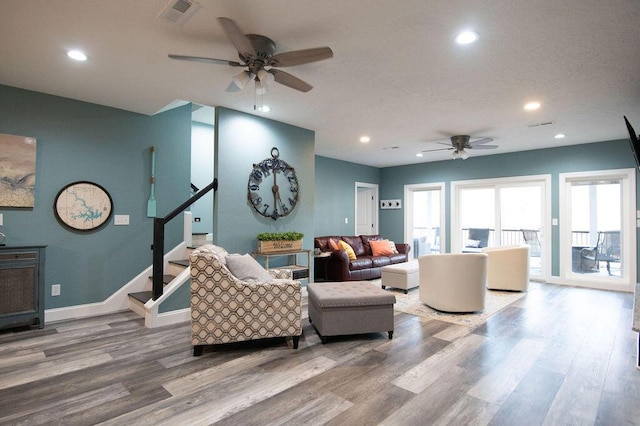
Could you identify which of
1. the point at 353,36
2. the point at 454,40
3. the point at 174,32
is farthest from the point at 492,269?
the point at 174,32

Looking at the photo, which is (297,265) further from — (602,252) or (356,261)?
(602,252)

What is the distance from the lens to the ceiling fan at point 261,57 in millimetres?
2365

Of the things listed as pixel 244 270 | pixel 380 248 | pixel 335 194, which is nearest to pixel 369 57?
pixel 244 270

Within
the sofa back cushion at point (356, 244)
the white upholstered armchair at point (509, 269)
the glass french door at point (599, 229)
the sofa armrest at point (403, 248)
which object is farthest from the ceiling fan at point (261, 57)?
the glass french door at point (599, 229)

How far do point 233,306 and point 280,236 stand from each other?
1.72 meters

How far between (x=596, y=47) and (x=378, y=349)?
3.07m

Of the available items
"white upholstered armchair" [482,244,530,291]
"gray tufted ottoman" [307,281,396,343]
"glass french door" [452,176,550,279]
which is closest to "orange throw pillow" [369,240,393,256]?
"glass french door" [452,176,550,279]

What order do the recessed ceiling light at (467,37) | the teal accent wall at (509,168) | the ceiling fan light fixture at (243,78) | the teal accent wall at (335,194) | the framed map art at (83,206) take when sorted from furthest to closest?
the teal accent wall at (335,194)
the teal accent wall at (509,168)
the framed map art at (83,206)
the ceiling fan light fixture at (243,78)
the recessed ceiling light at (467,37)

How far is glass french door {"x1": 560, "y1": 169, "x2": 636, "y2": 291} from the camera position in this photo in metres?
5.81

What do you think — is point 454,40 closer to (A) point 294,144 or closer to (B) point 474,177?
(A) point 294,144

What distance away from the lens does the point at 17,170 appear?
12.1 ft

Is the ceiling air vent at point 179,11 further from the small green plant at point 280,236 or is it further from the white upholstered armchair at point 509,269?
the white upholstered armchair at point 509,269

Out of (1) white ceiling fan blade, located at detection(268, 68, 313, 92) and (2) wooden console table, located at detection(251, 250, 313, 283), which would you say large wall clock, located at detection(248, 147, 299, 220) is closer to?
(2) wooden console table, located at detection(251, 250, 313, 283)

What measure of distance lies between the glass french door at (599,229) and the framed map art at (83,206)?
7.51 metres
